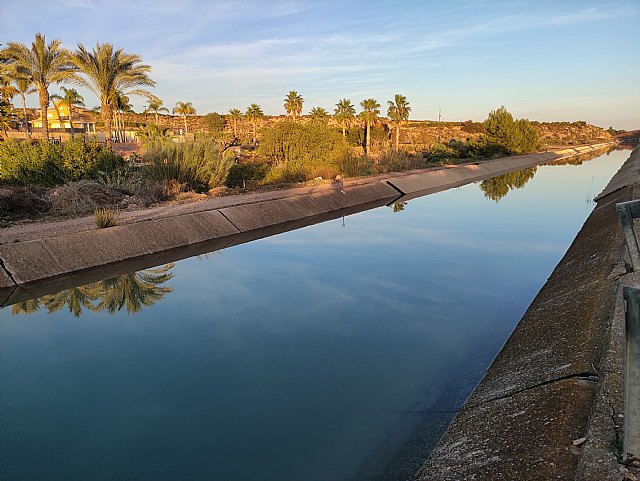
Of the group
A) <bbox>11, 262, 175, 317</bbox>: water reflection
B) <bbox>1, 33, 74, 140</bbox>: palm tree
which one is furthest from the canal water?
<bbox>1, 33, 74, 140</bbox>: palm tree

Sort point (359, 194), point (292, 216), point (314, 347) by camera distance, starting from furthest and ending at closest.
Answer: point (359, 194) < point (292, 216) < point (314, 347)

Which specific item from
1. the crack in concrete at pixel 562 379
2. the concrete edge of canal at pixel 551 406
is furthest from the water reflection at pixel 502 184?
the crack in concrete at pixel 562 379

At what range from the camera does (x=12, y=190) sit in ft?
47.0

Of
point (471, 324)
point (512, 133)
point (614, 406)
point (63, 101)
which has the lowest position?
point (471, 324)

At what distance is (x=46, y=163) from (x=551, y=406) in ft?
56.4

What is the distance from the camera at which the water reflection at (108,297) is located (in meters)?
7.86

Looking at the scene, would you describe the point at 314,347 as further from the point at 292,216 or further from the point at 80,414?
the point at 292,216

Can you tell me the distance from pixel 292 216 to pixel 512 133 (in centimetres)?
4103

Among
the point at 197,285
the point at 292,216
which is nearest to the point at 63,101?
the point at 292,216

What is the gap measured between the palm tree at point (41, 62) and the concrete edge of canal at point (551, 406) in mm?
31095

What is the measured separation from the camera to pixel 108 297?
840 centimetres

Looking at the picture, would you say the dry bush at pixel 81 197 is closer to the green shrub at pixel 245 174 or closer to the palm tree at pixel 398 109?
the green shrub at pixel 245 174

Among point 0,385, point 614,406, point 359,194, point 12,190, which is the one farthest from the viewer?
point 359,194

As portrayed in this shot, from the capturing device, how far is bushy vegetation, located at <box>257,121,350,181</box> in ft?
80.6
